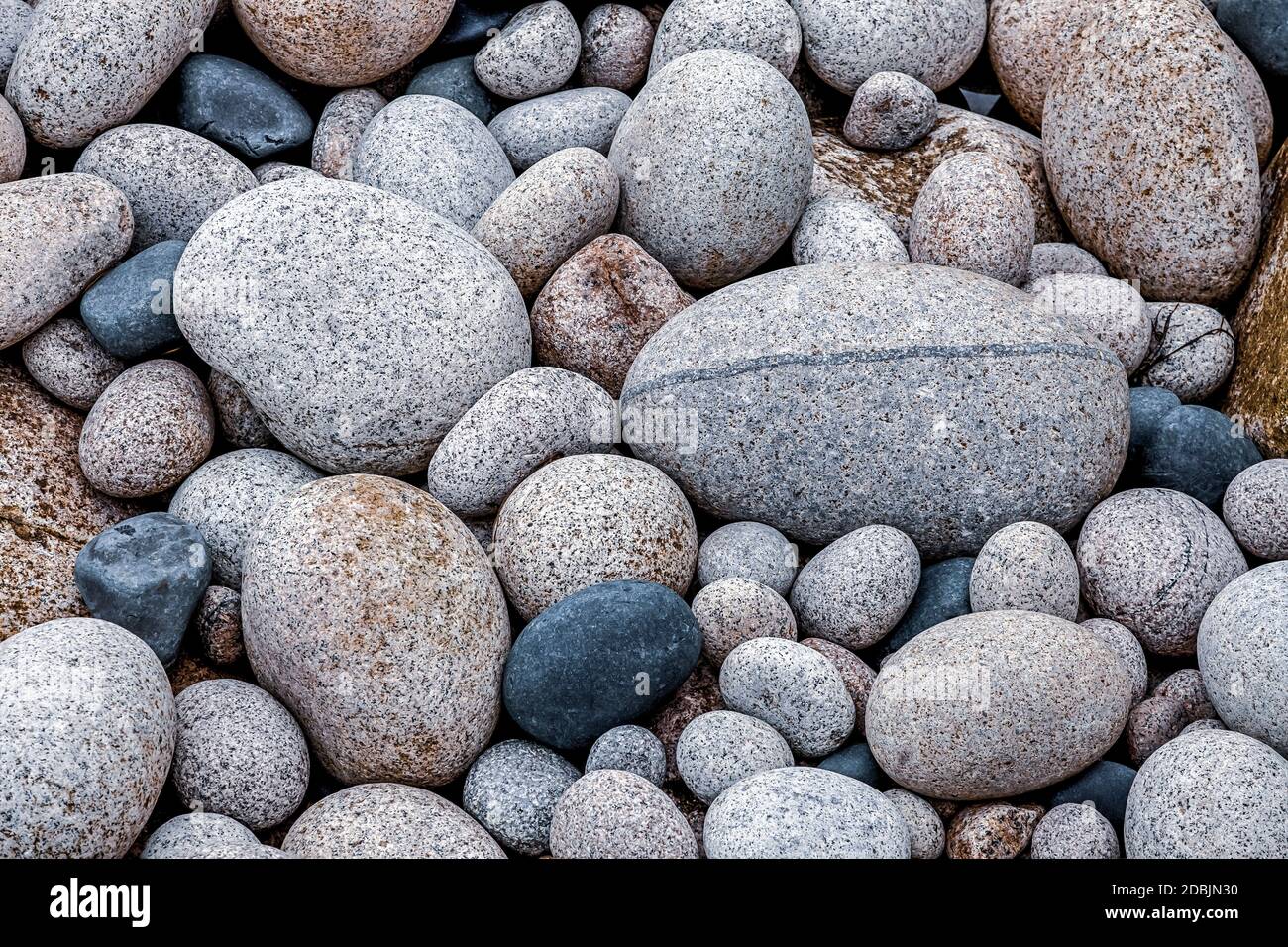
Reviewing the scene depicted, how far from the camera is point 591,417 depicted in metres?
4.88

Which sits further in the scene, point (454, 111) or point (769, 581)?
point (454, 111)

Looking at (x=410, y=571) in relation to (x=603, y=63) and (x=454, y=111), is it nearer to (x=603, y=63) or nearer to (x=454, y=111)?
(x=454, y=111)

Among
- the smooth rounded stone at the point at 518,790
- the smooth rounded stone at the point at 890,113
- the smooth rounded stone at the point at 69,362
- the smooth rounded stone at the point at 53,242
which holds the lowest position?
the smooth rounded stone at the point at 518,790

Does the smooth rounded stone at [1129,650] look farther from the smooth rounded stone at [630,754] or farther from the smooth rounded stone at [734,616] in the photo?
the smooth rounded stone at [630,754]

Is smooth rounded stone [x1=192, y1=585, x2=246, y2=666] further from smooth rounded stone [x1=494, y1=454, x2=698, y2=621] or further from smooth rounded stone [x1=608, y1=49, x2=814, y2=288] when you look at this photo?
smooth rounded stone [x1=608, y1=49, x2=814, y2=288]

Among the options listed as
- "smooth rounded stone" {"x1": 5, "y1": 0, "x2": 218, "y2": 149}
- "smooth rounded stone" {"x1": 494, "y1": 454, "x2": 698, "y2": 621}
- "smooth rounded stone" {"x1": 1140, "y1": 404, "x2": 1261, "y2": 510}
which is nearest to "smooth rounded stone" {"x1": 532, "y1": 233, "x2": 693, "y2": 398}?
"smooth rounded stone" {"x1": 494, "y1": 454, "x2": 698, "y2": 621}

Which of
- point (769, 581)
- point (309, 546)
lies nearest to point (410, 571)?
point (309, 546)

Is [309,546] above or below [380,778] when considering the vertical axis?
above

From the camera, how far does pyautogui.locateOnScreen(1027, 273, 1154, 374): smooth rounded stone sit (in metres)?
5.32

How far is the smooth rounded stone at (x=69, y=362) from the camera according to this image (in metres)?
4.86

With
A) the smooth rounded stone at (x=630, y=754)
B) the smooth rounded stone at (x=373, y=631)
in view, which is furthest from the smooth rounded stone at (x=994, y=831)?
the smooth rounded stone at (x=373, y=631)

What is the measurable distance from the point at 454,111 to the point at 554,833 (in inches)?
132

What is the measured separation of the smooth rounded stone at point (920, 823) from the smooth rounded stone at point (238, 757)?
1.90 meters

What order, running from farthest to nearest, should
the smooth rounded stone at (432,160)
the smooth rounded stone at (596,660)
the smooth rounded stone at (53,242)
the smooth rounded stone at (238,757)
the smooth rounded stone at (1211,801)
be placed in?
the smooth rounded stone at (432,160), the smooth rounded stone at (53,242), the smooth rounded stone at (596,660), the smooth rounded stone at (238,757), the smooth rounded stone at (1211,801)
